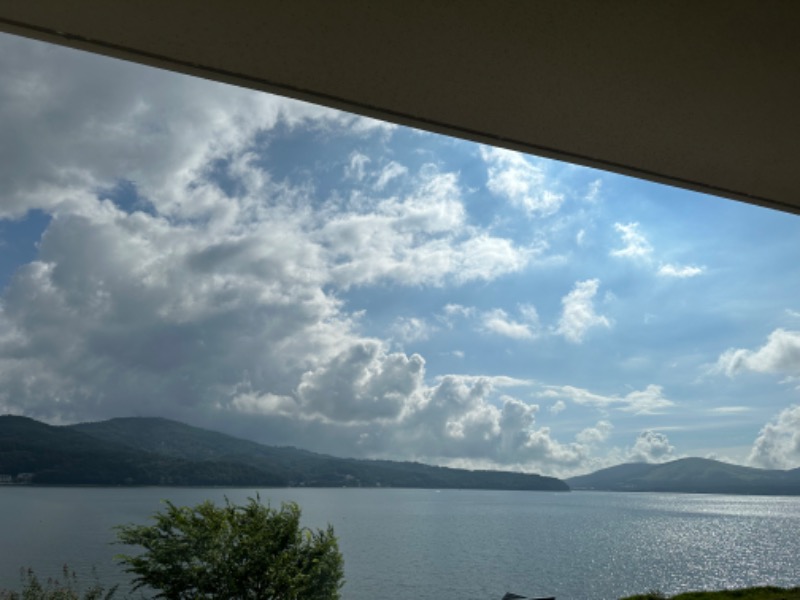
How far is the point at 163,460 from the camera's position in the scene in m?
77.6

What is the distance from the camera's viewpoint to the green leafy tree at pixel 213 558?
604cm

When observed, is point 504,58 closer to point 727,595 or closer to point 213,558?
point 213,558

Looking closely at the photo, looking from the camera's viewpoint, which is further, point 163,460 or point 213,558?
point 163,460

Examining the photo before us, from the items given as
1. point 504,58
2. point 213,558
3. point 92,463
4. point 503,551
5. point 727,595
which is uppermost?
point 504,58

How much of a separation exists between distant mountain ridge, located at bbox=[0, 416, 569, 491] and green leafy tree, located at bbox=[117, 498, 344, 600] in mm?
72599

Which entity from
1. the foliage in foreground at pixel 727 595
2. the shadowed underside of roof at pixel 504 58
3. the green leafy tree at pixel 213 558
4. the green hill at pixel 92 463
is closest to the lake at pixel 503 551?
the green hill at pixel 92 463

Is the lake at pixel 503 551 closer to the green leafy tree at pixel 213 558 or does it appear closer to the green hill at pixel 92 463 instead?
the green hill at pixel 92 463

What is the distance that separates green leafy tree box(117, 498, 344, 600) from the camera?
6035mm

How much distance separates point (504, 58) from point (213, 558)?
5885 millimetres

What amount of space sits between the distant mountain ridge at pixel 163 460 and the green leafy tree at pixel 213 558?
72599 millimetres

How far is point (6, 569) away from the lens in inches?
1551

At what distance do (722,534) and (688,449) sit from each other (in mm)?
63939

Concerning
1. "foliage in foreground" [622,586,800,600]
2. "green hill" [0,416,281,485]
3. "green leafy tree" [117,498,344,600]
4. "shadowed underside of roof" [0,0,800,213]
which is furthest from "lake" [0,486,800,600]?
"shadowed underside of roof" [0,0,800,213]

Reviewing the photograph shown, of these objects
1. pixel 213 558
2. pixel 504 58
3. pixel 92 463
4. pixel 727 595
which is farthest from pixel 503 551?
pixel 92 463
